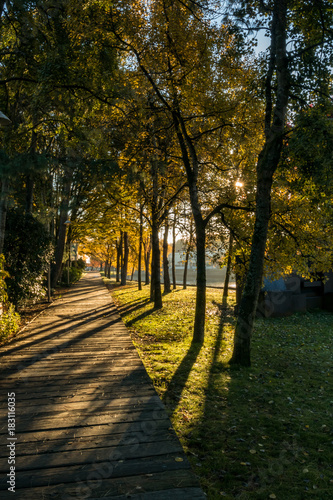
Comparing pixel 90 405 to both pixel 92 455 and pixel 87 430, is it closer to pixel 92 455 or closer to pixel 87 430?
pixel 87 430

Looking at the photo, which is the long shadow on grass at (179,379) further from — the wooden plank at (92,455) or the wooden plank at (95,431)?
Result: the wooden plank at (92,455)

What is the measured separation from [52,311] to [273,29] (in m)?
10.9

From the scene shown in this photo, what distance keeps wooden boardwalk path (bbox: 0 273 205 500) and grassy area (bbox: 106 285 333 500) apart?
43cm

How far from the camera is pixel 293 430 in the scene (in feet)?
15.9

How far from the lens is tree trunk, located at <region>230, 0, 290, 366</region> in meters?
7.07

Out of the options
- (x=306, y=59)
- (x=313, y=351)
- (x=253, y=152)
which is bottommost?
(x=313, y=351)

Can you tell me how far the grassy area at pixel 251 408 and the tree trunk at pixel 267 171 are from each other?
87 cm

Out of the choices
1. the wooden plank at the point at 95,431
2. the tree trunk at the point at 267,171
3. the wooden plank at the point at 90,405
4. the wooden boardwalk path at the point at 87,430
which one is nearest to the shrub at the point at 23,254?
the wooden boardwalk path at the point at 87,430

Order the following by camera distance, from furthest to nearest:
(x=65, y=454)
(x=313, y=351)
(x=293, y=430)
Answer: (x=313, y=351) < (x=293, y=430) < (x=65, y=454)

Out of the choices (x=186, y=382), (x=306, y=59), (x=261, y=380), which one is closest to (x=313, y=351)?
(x=261, y=380)

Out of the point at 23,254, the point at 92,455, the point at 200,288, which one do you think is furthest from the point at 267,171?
the point at 23,254

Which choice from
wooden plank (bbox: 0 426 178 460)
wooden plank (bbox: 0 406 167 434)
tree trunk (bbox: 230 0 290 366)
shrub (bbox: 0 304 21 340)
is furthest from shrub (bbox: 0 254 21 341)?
tree trunk (bbox: 230 0 290 366)

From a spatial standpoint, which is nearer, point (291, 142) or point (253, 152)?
point (291, 142)

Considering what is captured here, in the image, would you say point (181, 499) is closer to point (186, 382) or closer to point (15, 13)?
point (186, 382)
